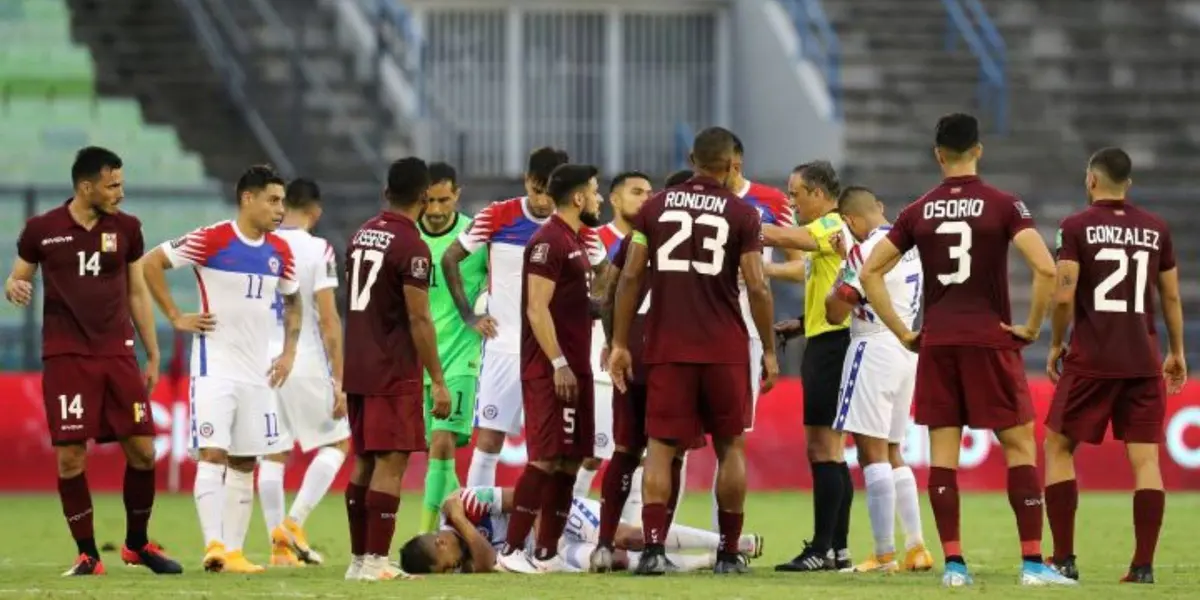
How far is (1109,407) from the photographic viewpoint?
520 inches

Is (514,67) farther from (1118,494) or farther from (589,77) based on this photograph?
(1118,494)

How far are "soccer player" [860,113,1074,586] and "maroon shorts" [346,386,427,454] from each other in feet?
8.82

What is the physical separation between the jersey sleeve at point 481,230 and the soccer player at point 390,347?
2.19 metres

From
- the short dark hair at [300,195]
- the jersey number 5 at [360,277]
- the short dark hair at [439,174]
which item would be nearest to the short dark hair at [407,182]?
the jersey number 5 at [360,277]

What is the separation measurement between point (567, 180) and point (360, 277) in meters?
1.36

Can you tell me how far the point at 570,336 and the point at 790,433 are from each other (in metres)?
9.62

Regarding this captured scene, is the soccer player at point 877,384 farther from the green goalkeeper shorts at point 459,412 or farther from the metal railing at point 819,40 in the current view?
the metal railing at point 819,40

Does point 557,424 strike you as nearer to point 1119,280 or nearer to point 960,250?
point 960,250

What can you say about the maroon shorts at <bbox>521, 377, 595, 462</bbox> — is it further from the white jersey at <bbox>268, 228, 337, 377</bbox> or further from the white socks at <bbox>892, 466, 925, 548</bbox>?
the white jersey at <bbox>268, 228, 337, 377</bbox>

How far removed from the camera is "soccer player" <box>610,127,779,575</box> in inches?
521

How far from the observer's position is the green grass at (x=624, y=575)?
12.2 metres

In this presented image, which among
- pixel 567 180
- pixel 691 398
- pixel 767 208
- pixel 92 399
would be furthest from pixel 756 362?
pixel 92 399

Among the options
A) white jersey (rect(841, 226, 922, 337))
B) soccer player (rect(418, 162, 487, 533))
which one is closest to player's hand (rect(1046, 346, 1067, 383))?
white jersey (rect(841, 226, 922, 337))

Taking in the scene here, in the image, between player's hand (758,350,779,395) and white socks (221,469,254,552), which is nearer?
player's hand (758,350,779,395)
